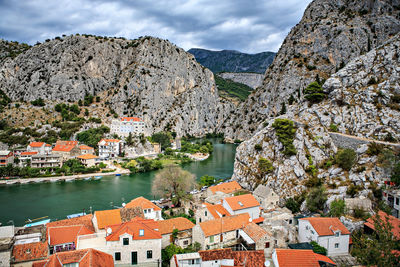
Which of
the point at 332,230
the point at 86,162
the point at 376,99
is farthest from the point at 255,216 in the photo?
the point at 86,162

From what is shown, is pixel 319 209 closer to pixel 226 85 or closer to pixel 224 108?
pixel 224 108

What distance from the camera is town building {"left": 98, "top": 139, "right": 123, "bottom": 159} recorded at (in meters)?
50.5

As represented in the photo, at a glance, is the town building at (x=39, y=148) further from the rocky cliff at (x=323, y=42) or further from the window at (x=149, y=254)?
the rocky cliff at (x=323, y=42)

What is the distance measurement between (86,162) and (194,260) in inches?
1480

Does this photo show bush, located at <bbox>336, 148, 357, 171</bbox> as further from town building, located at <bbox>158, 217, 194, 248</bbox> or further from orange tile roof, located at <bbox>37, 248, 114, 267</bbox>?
orange tile roof, located at <bbox>37, 248, 114, 267</bbox>

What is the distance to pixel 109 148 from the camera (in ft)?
169

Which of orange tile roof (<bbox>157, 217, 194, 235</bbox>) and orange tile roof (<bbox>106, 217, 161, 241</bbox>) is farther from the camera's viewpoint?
orange tile roof (<bbox>157, 217, 194, 235</bbox>)

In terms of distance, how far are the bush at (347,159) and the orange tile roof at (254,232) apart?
1187 centimetres

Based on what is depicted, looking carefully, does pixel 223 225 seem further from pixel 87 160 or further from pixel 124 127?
pixel 124 127

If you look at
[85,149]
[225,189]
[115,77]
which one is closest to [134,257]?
[225,189]

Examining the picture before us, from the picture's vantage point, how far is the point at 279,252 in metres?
11.4

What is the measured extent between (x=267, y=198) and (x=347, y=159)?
7.77 meters

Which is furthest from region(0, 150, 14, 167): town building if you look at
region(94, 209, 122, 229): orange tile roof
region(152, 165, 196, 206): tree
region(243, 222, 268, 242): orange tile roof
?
region(243, 222, 268, 242): orange tile roof

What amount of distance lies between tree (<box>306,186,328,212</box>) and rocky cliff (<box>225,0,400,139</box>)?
38.6 m
